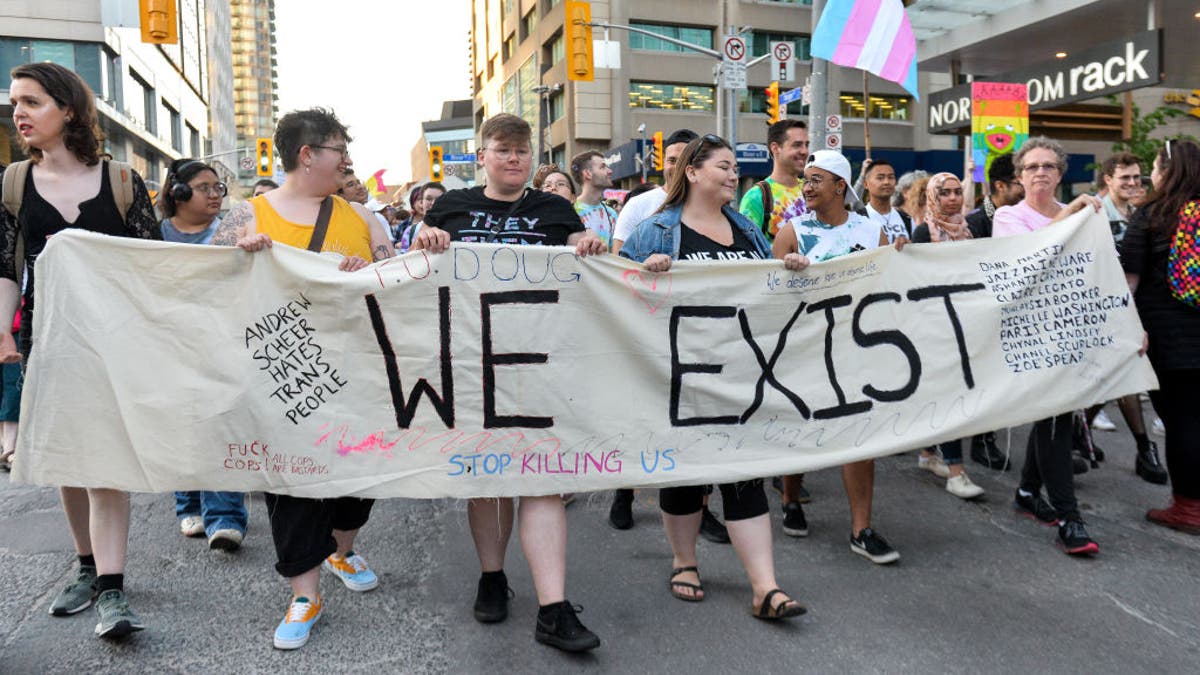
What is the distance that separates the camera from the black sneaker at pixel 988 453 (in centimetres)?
577

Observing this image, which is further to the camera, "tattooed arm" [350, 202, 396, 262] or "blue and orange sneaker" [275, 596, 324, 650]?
"tattooed arm" [350, 202, 396, 262]

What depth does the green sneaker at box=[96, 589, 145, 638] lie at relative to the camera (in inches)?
125

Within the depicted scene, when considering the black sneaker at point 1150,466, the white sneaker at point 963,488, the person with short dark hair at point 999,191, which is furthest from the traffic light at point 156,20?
the black sneaker at point 1150,466

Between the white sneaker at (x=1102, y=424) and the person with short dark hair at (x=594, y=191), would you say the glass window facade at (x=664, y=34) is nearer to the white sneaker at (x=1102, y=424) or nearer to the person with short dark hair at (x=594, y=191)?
the person with short dark hair at (x=594, y=191)

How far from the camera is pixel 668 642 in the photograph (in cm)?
323

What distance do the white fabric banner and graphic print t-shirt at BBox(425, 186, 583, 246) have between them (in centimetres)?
14

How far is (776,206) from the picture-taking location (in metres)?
5.20

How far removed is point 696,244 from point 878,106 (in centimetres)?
3947

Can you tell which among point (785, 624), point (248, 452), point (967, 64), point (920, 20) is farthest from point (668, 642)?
point (967, 64)

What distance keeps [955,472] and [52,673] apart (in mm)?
4499

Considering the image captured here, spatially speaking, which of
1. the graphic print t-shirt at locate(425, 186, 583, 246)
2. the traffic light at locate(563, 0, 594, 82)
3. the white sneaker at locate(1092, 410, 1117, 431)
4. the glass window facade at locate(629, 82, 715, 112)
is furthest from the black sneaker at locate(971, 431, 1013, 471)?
the glass window facade at locate(629, 82, 715, 112)

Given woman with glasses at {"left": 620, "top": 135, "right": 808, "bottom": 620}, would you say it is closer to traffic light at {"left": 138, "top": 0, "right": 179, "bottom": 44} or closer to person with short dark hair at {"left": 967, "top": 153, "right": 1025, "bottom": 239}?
person with short dark hair at {"left": 967, "top": 153, "right": 1025, "bottom": 239}

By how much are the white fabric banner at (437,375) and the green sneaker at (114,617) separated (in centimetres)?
43

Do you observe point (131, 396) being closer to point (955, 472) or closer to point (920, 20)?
point (955, 472)
